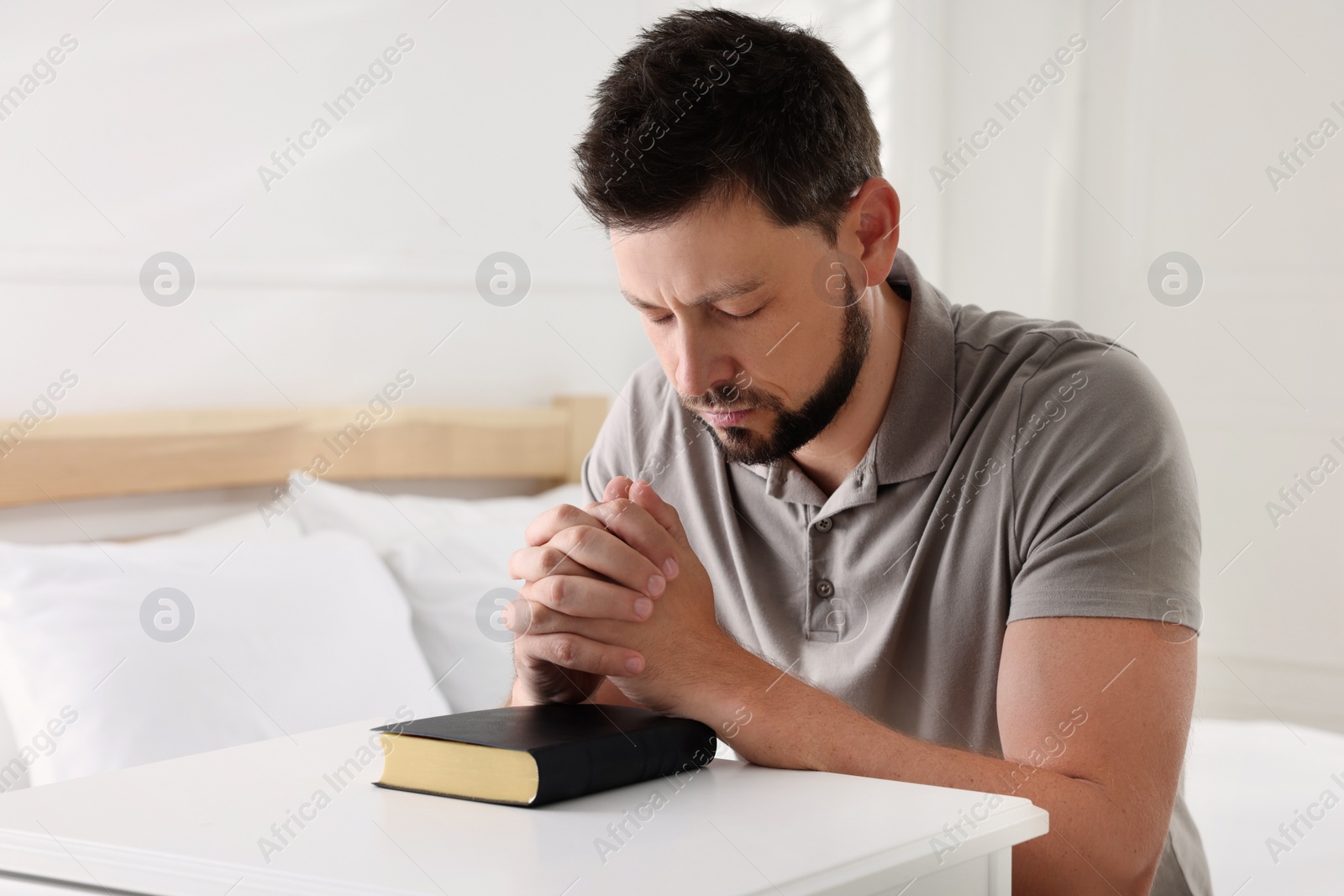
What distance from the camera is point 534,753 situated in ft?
2.33

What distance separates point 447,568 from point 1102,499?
1032 mm

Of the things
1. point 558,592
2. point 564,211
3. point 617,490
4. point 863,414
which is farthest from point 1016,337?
point 564,211

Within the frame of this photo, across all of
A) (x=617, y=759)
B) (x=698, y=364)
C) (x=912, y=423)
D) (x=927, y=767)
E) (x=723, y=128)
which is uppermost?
(x=723, y=128)

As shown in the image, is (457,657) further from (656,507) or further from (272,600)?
(656,507)

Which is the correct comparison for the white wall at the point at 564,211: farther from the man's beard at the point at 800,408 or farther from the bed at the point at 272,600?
the man's beard at the point at 800,408

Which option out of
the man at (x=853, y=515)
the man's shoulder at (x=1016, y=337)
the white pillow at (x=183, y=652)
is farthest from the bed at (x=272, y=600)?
the man's shoulder at (x=1016, y=337)

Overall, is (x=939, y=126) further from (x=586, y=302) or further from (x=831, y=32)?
(x=586, y=302)

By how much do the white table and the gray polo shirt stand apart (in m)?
0.30

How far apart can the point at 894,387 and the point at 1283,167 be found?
1.68 metres

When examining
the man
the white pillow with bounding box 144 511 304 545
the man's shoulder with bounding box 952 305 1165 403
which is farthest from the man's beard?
the white pillow with bounding box 144 511 304 545

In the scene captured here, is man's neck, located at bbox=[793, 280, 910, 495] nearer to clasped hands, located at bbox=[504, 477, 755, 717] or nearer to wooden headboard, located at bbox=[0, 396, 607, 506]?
clasped hands, located at bbox=[504, 477, 755, 717]

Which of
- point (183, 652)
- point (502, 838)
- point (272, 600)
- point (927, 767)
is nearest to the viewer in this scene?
point (502, 838)

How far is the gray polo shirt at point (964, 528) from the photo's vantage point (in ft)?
3.16

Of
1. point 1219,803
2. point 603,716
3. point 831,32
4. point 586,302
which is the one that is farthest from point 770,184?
point 831,32
